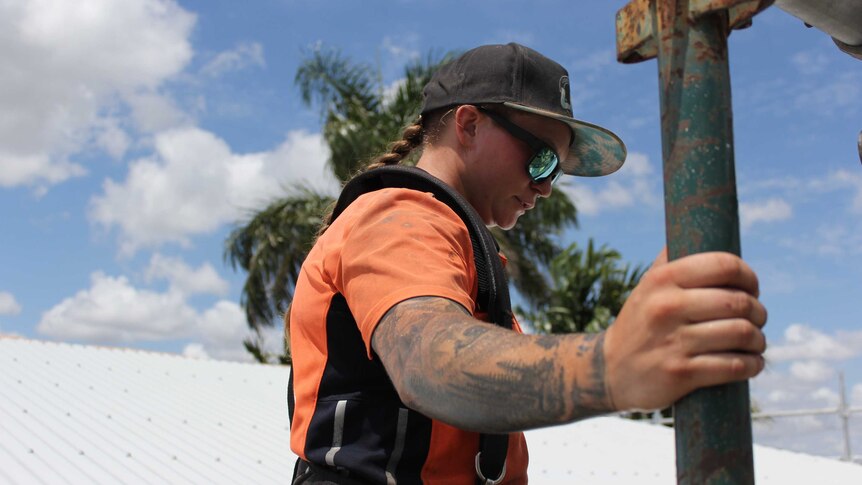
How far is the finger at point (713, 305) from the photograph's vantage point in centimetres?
103

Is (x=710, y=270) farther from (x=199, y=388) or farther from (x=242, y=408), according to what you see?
(x=199, y=388)

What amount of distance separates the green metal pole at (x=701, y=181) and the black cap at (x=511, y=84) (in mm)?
642

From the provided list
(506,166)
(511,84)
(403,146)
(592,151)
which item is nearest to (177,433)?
(403,146)

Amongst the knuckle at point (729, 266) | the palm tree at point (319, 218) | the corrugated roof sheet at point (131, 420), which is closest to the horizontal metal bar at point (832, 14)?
the knuckle at point (729, 266)

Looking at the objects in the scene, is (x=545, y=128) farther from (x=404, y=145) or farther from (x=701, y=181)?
(x=701, y=181)

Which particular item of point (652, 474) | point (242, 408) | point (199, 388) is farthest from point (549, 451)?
point (199, 388)

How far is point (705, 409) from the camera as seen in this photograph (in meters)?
1.13

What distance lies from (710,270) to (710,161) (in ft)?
0.69

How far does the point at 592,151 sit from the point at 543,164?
30cm

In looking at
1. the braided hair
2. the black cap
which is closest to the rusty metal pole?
the black cap

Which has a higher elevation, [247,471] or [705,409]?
[247,471]

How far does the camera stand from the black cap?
1.94 m

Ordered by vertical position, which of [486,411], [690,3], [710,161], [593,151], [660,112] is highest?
[593,151]

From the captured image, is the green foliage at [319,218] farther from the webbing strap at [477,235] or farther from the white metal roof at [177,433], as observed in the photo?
the webbing strap at [477,235]
